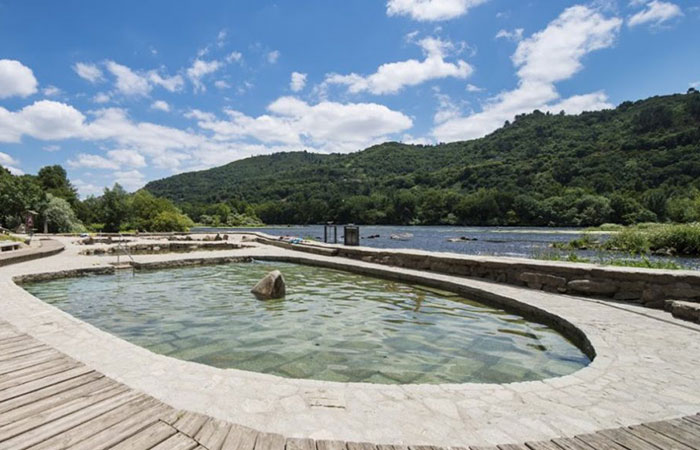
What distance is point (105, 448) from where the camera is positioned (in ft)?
6.86

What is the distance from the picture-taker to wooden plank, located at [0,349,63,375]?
3.20 metres

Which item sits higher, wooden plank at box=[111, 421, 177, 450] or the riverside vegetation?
the riverside vegetation

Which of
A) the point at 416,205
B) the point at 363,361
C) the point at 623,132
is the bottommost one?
the point at 363,361

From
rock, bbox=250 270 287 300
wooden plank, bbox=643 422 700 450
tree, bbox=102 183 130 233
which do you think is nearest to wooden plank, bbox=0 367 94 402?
wooden plank, bbox=643 422 700 450

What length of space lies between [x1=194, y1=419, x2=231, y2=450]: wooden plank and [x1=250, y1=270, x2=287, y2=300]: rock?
5.58 meters

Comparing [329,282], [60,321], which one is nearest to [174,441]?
[60,321]

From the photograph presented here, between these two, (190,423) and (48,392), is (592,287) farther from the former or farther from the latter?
(48,392)

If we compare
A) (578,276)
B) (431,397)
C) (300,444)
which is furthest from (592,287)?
(300,444)

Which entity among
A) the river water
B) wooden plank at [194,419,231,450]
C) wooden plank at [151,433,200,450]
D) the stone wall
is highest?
the stone wall

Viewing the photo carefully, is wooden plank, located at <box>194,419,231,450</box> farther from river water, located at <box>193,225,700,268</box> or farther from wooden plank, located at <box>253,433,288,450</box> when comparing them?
river water, located at <box>193,225,700,268</box>

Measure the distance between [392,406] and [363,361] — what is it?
5.40 ft

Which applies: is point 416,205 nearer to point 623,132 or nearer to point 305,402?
point 623,132

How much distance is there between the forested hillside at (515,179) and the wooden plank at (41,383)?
46.9 m

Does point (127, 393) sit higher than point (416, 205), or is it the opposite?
point (416, 205)
